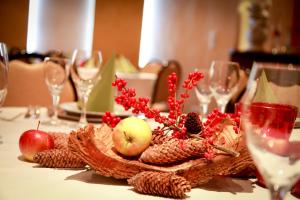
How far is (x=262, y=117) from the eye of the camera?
49cm

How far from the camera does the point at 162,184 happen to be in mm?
591

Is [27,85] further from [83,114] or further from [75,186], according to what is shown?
[75,186]

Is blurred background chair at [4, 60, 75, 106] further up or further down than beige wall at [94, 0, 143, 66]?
further down

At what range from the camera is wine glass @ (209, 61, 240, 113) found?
1213 mm

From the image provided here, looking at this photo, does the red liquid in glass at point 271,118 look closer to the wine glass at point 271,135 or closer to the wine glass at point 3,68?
the wine glass at point 271,135

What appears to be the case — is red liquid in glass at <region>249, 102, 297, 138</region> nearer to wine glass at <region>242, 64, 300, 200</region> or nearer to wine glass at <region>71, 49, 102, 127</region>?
wine glass at <region>242, 64, 300, 200</region>

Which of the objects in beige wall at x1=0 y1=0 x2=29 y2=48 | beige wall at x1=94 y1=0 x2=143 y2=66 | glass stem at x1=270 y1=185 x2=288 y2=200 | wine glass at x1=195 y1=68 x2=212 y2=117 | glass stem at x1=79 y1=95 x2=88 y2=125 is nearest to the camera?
glass stem at x1=270 y1=185 x2=288 y2=200

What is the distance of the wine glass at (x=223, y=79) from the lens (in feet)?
3.98

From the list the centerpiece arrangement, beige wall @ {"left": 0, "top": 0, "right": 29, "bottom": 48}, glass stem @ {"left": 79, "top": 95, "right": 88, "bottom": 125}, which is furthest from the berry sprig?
beige wall @ {"left": 0, "top": 0, "right": 29, "bottom": 48}

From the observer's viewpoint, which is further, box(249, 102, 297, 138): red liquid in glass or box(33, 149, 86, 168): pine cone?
box(33, 149, 86, 168): pine cone

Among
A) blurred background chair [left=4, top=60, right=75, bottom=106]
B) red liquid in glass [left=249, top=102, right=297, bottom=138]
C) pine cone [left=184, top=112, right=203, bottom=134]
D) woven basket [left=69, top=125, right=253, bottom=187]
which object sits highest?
red liquid in glass [left=249, top=102, right=297, bottom=138]

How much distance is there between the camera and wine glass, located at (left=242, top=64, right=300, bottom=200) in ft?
1.58

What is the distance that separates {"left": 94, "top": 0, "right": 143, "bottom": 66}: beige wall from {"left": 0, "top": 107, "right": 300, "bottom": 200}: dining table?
4432 mm

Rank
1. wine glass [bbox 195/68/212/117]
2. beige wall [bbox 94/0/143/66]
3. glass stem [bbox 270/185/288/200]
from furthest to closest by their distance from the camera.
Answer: beige wall [bbox 94/0/143/66], wine glass [bbox 195/68/212/117], glass stem [bbox 270/185/288/200]
